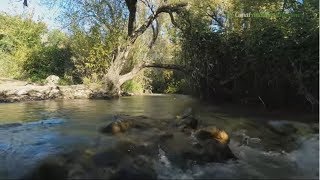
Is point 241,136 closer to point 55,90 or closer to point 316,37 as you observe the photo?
point 316,37

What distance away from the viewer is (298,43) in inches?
432

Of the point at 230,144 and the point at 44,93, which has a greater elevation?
the point at 44,93

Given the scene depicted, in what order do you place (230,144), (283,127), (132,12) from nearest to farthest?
(230,144) → (283,127) → (132,12)

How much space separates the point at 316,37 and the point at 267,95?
3336 mm

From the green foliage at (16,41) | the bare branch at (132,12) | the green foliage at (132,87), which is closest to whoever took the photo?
the bare branch at (132,12)

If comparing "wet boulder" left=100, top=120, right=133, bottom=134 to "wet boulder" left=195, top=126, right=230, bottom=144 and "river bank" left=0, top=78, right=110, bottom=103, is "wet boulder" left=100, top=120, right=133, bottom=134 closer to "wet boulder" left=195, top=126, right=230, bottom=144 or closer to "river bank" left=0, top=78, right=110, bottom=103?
"wet boulder" left=195, top=126, right=230, bottom=144

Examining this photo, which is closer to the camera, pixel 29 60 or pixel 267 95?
pixel 267 95

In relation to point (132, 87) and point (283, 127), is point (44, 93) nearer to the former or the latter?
point (132, 87)

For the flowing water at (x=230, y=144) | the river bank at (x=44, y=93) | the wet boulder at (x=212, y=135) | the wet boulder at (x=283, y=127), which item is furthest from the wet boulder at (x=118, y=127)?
Result: the river bank at (x=44, y=93)

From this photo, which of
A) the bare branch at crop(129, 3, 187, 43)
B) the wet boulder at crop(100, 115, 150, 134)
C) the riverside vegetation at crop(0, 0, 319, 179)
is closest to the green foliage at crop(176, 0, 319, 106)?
the riverside vegetation at crop(0, 0, 319, 179)

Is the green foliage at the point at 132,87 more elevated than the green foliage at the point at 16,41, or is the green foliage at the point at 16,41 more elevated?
the green foliage at the point at 16,41

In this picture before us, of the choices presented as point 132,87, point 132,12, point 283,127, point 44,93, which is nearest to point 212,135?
point 283,127

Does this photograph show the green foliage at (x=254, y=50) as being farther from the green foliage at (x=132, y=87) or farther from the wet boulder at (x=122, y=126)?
the green foliage at (x=132, y=87)

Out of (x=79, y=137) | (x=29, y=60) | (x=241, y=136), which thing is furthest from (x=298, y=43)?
(x=29, y=60)
